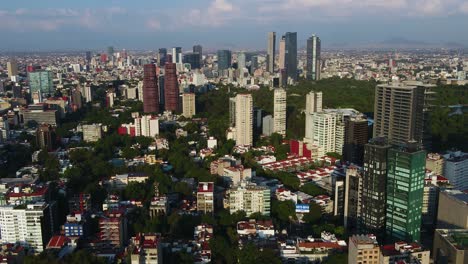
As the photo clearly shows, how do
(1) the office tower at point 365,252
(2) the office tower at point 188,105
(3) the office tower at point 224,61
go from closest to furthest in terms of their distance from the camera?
(1) the office tower at point 365,252
(2) the office tower at point 188,105
(3) the office tower at point 224,61

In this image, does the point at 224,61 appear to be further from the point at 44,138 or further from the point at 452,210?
the point at 452,210

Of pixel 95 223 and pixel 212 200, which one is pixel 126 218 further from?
pixel 212 200

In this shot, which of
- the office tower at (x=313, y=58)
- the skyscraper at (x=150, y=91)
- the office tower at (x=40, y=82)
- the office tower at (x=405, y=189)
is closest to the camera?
the office tower at (x=405, y=189)

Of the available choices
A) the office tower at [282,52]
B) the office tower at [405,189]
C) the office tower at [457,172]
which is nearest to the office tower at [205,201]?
the office tower at [405,189]

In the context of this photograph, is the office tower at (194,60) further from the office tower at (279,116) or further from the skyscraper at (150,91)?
the office tower at (279,116)

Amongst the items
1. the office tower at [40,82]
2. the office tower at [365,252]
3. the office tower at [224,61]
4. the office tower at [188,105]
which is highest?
→ the office tower at [224,61]

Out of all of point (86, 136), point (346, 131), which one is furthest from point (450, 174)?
point (86, 136)

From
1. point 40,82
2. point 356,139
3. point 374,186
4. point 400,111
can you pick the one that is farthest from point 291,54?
point 374,186
